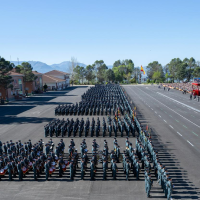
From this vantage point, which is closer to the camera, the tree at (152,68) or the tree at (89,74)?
the tree at (89,74)

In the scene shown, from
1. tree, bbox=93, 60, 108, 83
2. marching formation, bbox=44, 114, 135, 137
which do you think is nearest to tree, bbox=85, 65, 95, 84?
tree, bbox=93, 60, 108, 83

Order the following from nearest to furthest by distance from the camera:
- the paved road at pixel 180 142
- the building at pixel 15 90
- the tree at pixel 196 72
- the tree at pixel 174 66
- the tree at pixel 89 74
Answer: the paved road at pixel 180 142
the building at pixel 15 90
the tree at pixel 196 72
the tree at pixel 89 74
the tree at pixel 174 66

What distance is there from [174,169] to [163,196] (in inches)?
117

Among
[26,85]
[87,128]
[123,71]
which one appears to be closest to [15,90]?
[26,85]

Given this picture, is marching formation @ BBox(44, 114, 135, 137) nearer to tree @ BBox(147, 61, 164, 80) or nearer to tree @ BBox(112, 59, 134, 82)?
tree @ BBox(112, 59, 134, 82)

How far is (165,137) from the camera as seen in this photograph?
61.3 ft

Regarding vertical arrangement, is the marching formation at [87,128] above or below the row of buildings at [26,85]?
below

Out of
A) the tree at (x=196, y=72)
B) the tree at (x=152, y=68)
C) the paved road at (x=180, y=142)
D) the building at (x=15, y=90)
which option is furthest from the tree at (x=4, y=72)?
the tree at (x=152, y=68)

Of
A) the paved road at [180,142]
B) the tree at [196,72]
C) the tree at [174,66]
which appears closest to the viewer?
the paved road at [180,142]

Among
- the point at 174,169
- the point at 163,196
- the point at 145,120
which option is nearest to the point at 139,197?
the point at 163,196

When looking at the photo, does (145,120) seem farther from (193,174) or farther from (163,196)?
(163,196)

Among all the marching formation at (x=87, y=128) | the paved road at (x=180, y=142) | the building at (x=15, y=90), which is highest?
the building at (x=15, y=90)

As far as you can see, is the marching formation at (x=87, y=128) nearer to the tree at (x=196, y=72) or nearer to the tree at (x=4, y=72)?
the tree at (x=4, y=72)

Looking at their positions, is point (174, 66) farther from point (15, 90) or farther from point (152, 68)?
point (15, 90)
